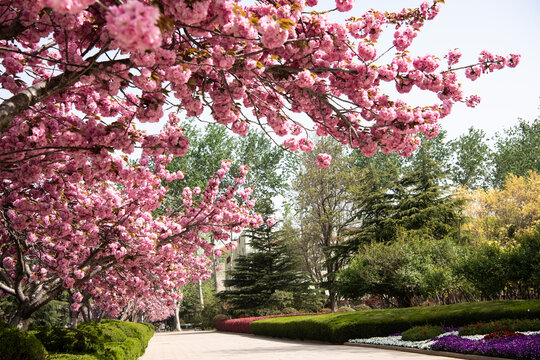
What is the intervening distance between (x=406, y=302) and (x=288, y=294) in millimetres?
10197

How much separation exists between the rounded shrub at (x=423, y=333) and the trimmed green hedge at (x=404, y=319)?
0.84 metres

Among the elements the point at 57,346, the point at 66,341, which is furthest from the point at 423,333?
the point at 57,346

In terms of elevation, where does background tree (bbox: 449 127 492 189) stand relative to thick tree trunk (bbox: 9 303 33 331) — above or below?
above

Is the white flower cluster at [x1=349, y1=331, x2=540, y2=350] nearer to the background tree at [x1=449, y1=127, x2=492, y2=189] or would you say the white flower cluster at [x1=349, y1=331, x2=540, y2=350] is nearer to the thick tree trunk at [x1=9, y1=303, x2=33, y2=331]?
the thick tree trunk at [x1=9, y1=303, x2=33, y2=331]

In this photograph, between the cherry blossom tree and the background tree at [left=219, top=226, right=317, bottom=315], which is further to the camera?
the background tree at [left=219, top=226, right=317, bottom=315]

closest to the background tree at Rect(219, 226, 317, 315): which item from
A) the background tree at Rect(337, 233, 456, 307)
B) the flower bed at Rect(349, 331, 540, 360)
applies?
the background tree at Rect(337, 233, 456, 307)

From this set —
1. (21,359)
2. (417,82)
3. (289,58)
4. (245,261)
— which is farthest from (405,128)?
(245,261)

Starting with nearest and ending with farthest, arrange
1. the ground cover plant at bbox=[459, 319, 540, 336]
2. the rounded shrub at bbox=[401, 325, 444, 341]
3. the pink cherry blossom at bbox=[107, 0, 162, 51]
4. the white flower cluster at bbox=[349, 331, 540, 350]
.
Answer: the pink cherry blossom at bbox=[107, 0, 162, 51]
the ground cover plant at bbox=[459, 319, 540, 336]
the white flower cluster at bbox=[349, 331, 540, 350]
the rounded shrub at bbox=[401, 325, 444, 341]

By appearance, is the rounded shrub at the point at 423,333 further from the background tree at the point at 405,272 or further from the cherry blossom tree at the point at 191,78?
the cherry blossom tree at the point at 191,78

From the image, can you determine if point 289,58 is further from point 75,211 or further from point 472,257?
point 472,257

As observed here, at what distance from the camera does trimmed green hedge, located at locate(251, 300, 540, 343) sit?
1092cm

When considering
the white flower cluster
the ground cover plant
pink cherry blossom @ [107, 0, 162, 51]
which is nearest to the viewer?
pink cherry blossom @ [107, 0, 162, 51]

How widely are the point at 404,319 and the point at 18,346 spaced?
1165 centimetres

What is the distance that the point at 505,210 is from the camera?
29.7 m
